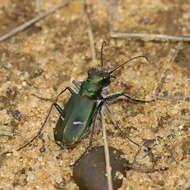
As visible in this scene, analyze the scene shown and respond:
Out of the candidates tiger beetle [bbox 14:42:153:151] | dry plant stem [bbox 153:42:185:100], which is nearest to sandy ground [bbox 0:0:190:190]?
dry plant stem [bbox 153:42:185:100]

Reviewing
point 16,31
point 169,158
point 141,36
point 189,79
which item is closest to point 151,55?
point 141,36

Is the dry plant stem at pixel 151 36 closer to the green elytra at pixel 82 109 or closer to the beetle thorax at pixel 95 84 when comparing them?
the green elytra at pixel 82 109

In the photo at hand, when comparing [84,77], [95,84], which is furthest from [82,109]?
[84,77]

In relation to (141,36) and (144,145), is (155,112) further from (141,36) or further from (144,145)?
(141,36)

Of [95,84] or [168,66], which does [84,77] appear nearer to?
[95,84]

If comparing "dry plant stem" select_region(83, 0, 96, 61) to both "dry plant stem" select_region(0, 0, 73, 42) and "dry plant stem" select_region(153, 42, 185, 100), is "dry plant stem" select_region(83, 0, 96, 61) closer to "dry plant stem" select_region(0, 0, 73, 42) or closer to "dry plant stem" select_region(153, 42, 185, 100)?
"dry plant stem" select_region(0, 0, 73, 42)

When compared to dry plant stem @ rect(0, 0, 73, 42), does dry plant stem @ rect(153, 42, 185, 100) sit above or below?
below

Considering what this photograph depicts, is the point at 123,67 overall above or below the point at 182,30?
below
